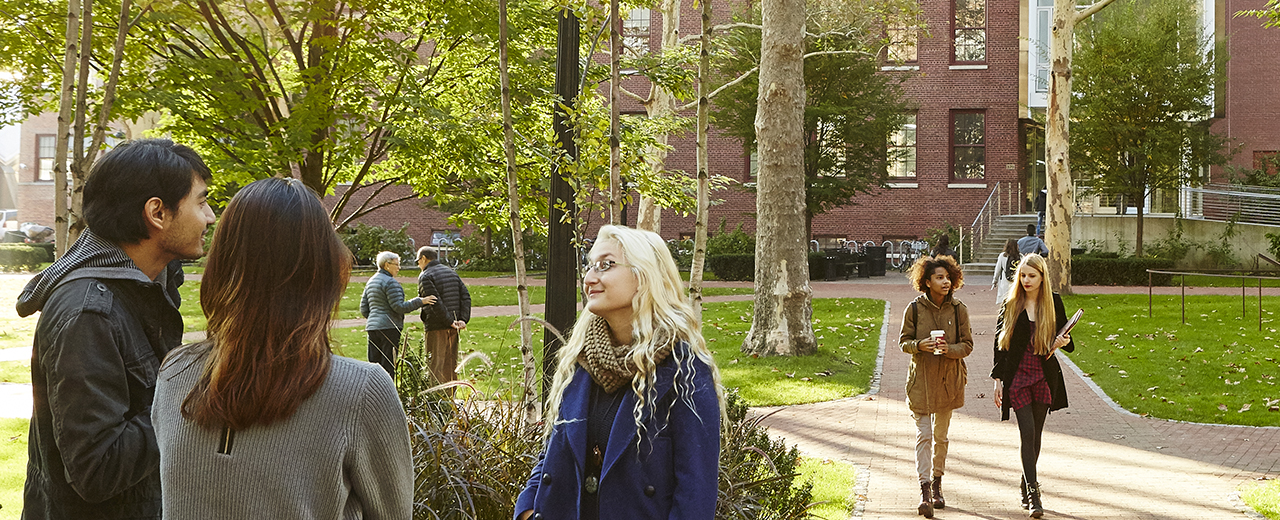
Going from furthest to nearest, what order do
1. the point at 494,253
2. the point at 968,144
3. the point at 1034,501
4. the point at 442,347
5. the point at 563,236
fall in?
1. the point at 968,144
2. the point at 494,253
3. the point at 442,347
4. the point at 1034,501
5. the point at 563,236

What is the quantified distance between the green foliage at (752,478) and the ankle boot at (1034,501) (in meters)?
1.96

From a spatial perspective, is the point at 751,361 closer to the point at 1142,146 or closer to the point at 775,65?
the point at 775,65

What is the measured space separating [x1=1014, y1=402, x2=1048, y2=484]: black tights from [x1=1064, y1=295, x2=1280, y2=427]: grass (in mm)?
4436

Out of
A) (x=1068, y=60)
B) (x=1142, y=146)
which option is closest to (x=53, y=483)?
(x=1068, y=60)

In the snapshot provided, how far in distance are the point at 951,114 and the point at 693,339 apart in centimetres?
3873

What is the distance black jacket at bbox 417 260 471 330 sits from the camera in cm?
1153

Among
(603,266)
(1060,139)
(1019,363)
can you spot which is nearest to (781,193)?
(1019,363)

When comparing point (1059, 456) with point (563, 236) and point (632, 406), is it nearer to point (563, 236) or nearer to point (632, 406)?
point (563, 236)

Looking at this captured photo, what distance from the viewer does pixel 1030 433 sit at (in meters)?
7.08

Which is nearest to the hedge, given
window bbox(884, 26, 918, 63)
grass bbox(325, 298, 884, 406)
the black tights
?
window bbox(884, 26, 918, 63)

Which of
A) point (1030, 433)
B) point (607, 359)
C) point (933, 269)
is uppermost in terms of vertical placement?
point (933, 269)

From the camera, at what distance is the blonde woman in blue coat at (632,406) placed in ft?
9.50

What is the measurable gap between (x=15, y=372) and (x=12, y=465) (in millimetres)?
6302

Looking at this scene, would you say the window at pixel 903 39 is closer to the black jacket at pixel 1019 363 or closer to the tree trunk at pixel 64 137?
the black jacket at pixel 1019 363
